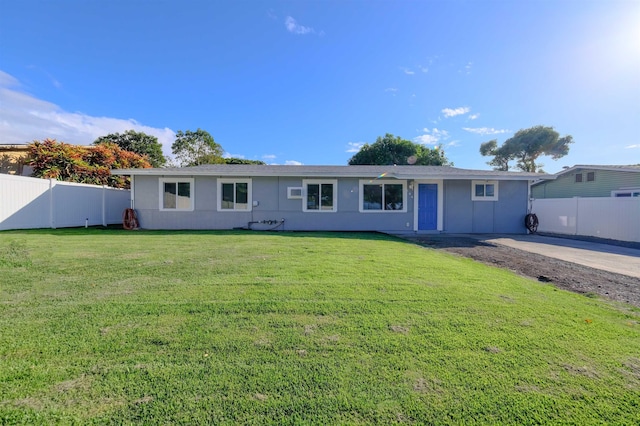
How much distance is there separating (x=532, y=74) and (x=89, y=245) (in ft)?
56.8

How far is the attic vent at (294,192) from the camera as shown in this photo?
11473 mm

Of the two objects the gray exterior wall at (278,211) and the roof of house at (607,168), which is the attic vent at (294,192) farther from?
the roof of house at (607,168)

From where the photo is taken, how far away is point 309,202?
11.7 metres

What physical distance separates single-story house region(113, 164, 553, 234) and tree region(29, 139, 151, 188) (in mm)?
8681

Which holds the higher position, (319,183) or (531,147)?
(531,147)

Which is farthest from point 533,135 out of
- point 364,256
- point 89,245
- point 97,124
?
point 97,124

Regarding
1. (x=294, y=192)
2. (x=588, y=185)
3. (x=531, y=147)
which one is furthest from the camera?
(x=531, y=147)

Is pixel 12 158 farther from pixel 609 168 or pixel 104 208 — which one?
pixel 609 168

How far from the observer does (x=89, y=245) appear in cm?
702

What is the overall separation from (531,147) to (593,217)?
23995 millimetres

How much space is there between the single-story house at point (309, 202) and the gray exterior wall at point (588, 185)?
7.39 m

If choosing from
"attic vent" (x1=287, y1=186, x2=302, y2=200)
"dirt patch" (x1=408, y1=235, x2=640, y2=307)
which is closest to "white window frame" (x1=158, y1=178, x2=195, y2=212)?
"attic vent" (x1=287, y1=186, x2=302, y2=200)

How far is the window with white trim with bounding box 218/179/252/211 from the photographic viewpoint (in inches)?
457

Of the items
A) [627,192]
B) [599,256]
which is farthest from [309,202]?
[627,192]
